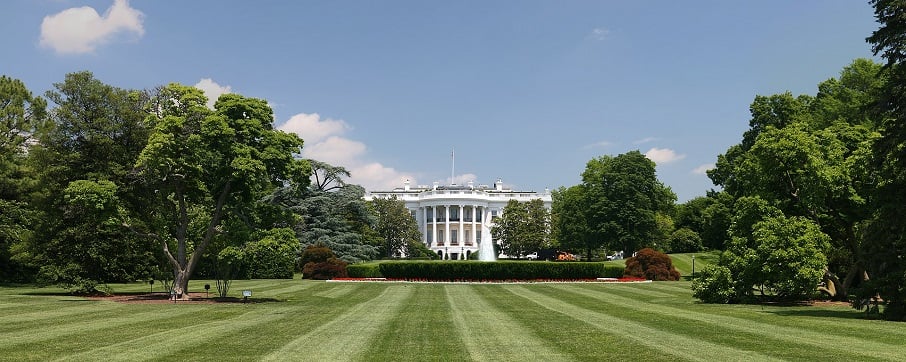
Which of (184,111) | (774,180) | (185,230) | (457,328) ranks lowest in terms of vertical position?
(457,328)

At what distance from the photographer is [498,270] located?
43.7 metres

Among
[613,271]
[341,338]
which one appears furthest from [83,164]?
[613,271]

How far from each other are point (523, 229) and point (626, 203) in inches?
837

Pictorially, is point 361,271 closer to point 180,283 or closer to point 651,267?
Answer: point 651,267

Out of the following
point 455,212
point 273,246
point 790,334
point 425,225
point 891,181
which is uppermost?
point 455,212

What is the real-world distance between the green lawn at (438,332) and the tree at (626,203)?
40.0 m

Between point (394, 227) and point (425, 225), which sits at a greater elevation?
point (425, 225)

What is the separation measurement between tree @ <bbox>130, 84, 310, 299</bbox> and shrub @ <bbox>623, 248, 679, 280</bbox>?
97.1 ft

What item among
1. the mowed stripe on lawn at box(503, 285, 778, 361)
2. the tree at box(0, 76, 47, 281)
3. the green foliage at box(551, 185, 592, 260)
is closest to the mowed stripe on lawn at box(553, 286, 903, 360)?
the mowed stripe on lawn at box(503, 285, 778, 361)

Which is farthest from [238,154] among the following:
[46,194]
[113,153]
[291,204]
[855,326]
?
[291,204]

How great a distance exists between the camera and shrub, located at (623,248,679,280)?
46.7 meters

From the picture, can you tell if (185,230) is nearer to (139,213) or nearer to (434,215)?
(139,213)

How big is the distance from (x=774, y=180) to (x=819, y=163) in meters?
2.42

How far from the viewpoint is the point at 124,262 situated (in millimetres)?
31375
